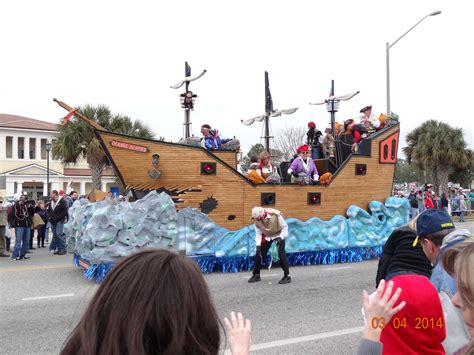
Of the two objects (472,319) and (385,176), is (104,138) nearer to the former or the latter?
(385,176)

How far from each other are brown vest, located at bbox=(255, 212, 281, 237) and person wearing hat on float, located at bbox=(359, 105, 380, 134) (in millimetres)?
4844

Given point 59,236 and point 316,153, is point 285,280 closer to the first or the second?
point 316,153

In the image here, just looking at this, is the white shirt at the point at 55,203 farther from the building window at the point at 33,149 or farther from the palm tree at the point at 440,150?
the building window at the point at 33,149

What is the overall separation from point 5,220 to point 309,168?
7343 mm

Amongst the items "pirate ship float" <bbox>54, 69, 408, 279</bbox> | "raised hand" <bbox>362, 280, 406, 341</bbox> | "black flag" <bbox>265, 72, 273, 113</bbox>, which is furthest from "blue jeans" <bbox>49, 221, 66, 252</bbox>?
"raised hand" <bbox>362, 280, 406, 341</bbox>

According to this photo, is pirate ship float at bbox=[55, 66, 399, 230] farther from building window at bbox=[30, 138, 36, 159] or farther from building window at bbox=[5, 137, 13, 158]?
building window at bbox=[30, 138, 36, 159]

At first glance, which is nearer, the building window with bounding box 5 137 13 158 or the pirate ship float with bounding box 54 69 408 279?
the pirate ship float with bounding box 54 69 408 279

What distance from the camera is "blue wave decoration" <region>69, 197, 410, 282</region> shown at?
30.8 feet

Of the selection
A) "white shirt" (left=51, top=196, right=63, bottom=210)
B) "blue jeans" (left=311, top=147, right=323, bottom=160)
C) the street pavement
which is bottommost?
the street pavement

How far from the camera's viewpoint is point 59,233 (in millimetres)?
13547

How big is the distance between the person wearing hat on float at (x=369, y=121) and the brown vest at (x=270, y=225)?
191 inches

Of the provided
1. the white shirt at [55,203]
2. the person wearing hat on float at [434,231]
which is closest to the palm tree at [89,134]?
the white shirt at [55,203]

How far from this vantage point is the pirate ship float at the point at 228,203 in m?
9.55

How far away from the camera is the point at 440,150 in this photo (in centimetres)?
2827
